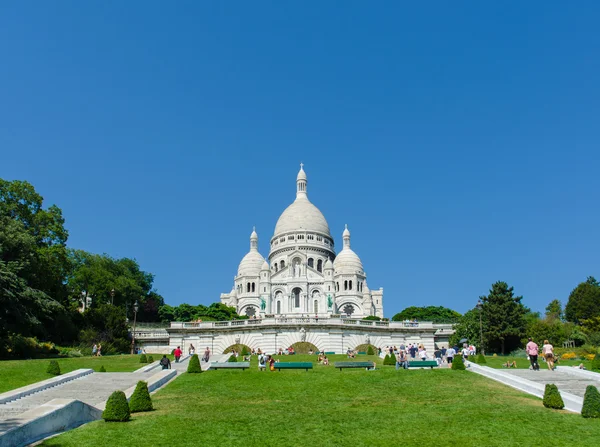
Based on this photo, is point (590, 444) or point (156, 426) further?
point (156, 426)

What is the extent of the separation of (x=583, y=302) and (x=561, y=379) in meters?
67.7

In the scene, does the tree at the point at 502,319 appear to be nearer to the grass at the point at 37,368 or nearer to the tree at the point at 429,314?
the grass at the point at 37,368

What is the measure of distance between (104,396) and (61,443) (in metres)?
9.24

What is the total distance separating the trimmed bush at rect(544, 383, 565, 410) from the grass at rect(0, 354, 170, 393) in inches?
773

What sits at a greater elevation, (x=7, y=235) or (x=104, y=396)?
(x=7, y=235)

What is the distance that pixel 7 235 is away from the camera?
42.9m

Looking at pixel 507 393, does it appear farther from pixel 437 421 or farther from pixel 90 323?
pixel 90 323

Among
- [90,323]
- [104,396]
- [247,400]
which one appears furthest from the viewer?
[90,323]

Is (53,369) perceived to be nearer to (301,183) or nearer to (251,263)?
(251,263)

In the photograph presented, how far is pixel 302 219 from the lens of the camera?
116m

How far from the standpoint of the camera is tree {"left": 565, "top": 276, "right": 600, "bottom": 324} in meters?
85.1

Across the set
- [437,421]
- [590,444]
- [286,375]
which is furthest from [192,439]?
[286,375]

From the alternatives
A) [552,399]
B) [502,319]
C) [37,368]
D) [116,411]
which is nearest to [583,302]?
[502,319]

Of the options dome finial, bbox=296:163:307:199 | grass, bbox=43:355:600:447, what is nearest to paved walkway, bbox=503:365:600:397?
grass, bbox=43:355:600:447
